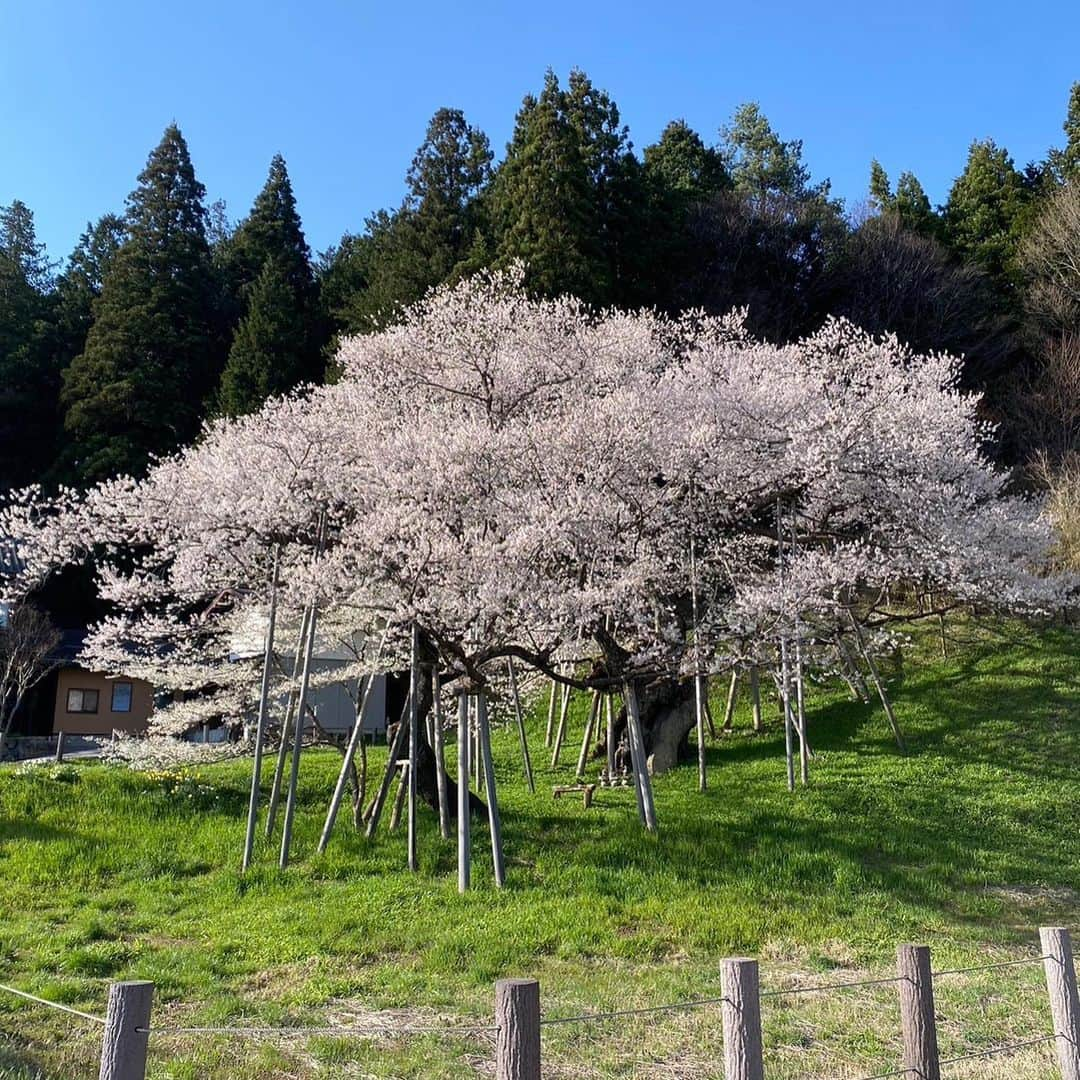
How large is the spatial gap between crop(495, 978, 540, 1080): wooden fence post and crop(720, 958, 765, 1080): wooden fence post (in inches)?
30.5

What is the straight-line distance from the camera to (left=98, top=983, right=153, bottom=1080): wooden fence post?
8.91ft

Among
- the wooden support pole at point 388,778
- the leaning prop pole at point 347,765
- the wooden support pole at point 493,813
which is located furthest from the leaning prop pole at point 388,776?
the wooden support pole at point 493,813

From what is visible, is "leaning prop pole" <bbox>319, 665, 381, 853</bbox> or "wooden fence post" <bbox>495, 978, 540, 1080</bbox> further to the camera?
"leaning prop pole" <bbox>319, 665, 381, 853</bbox>

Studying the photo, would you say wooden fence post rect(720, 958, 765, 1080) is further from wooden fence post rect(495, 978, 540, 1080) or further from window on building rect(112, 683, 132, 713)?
window on building rect(112, 683, 132, 713)

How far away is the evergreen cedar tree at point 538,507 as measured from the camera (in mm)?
9500

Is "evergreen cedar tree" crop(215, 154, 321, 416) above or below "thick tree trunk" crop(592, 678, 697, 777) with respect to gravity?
above

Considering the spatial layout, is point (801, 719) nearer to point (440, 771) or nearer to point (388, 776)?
point (440, 771)

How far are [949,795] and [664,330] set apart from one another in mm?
9414

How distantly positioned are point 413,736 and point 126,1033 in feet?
22.2

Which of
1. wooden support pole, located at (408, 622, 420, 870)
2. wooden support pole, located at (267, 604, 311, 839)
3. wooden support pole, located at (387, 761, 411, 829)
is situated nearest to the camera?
wooden support pole, located at (408, 622, 420, 870)

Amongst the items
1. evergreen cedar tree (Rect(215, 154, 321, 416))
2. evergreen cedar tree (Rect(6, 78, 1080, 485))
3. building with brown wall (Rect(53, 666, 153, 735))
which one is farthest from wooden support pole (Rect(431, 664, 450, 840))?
building with brown wall (Rect(53, 666, 153, 735))

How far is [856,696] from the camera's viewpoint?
51.7ft

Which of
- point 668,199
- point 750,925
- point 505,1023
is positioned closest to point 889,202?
point 668,199

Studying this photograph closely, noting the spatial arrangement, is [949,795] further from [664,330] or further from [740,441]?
[664,330]
